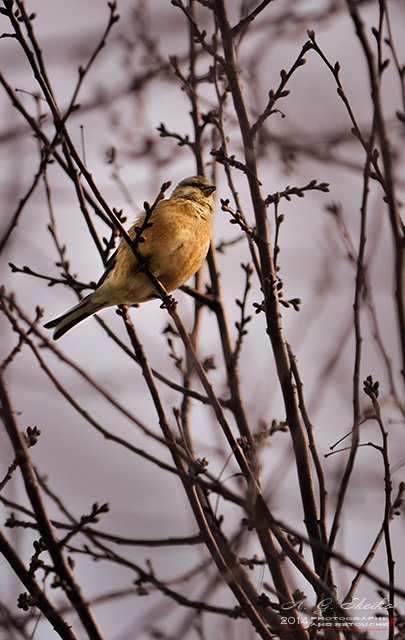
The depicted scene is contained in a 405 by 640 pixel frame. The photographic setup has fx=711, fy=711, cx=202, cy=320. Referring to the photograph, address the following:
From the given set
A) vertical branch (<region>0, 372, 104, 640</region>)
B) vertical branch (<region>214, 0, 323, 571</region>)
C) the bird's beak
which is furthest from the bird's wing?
vertical branch (<region>0, 372, 104, 640</region>)

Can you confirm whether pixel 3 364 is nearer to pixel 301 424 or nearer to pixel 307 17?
pixel 301 424

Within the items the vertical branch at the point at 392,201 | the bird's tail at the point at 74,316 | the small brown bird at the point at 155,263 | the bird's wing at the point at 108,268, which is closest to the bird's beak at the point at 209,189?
the small brown bird at the point at 155,263

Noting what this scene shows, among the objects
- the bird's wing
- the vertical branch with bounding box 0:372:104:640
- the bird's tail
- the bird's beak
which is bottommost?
the vertical branch with bounding box 0:372:104:640

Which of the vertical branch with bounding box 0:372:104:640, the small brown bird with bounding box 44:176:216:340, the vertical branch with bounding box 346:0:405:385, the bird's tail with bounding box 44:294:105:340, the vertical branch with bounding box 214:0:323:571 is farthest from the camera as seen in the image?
the bird's tail with bounding box 44:294:105:340

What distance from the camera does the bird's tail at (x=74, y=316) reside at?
5.28 m

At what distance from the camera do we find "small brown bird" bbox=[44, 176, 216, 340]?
510cm

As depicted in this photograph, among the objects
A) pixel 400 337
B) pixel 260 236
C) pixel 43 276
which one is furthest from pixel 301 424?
pixel 43 276

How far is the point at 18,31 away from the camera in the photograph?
341 centimetres

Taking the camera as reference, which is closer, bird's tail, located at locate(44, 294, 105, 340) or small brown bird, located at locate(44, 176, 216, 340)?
small brown bird, located at locate(44, 176, 216, 340)

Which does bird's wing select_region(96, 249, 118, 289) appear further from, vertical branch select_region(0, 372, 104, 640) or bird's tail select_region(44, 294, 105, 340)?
vertical branch select_region(0, 372, 104, 640)

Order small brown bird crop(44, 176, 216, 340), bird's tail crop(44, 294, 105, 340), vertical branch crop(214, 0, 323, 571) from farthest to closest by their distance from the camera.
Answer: bird's tail crop(44, 294, 105, 340) → small brown bird crop(44, 176, 216, 340) → vertical branch crop(214, 0, 323, 571)

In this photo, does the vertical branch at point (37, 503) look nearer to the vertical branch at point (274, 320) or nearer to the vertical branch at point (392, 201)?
the vertical branch at point (274, 320)

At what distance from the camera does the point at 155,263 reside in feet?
17.0

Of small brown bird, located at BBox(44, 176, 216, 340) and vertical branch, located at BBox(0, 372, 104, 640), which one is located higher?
small brown bird, located at BBox(44, 176, 216, 340)
